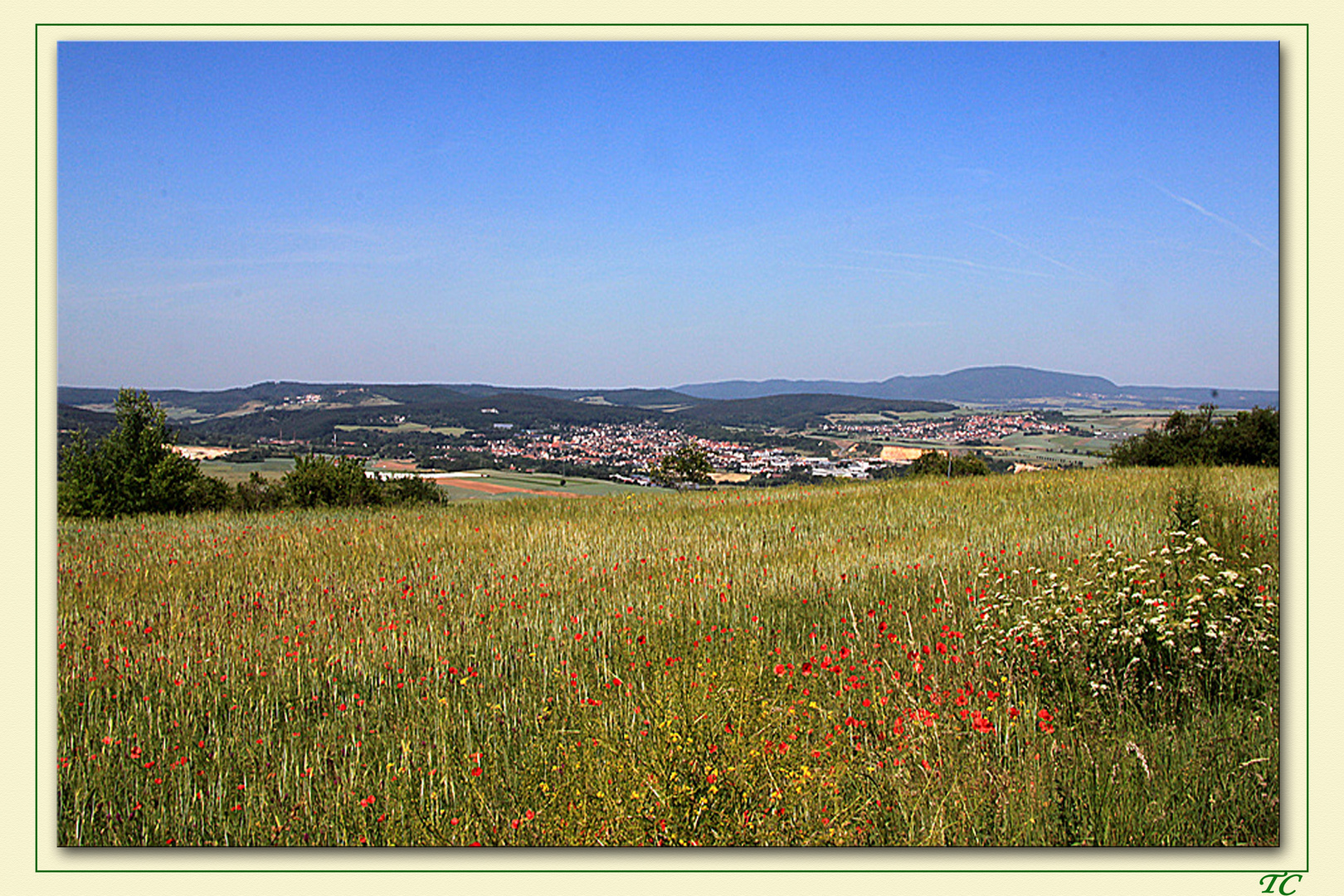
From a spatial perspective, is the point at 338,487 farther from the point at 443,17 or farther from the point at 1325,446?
the point at 1325,446

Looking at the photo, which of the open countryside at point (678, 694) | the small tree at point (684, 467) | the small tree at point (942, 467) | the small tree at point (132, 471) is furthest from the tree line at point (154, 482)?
the small tree at point (942, 467)

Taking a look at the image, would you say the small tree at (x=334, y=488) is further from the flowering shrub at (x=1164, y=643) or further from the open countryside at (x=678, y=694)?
the flowering shrub at (x=1164, y=643)

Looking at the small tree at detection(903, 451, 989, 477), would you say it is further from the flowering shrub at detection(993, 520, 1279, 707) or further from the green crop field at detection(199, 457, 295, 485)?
the flowering shrub at detection(993, 520, 1279, 707)

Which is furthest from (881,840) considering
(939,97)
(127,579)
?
(127,579)

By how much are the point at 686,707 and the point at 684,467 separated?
35.4ft

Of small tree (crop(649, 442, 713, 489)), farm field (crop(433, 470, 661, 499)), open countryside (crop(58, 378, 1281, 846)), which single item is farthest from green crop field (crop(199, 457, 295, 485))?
small tree (crop(649, 442, 713, 489))

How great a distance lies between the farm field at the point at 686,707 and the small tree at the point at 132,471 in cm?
90

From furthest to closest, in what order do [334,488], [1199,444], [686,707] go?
[334,488]
[1199,444]
[686,707]

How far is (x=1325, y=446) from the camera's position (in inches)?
158

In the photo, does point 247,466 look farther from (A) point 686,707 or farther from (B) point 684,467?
(B) point 684,467

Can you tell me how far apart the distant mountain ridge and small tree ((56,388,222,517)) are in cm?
536

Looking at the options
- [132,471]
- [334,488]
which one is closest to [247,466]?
[132,471]

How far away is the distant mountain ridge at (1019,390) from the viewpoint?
5.64 meters

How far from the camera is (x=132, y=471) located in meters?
9.56
